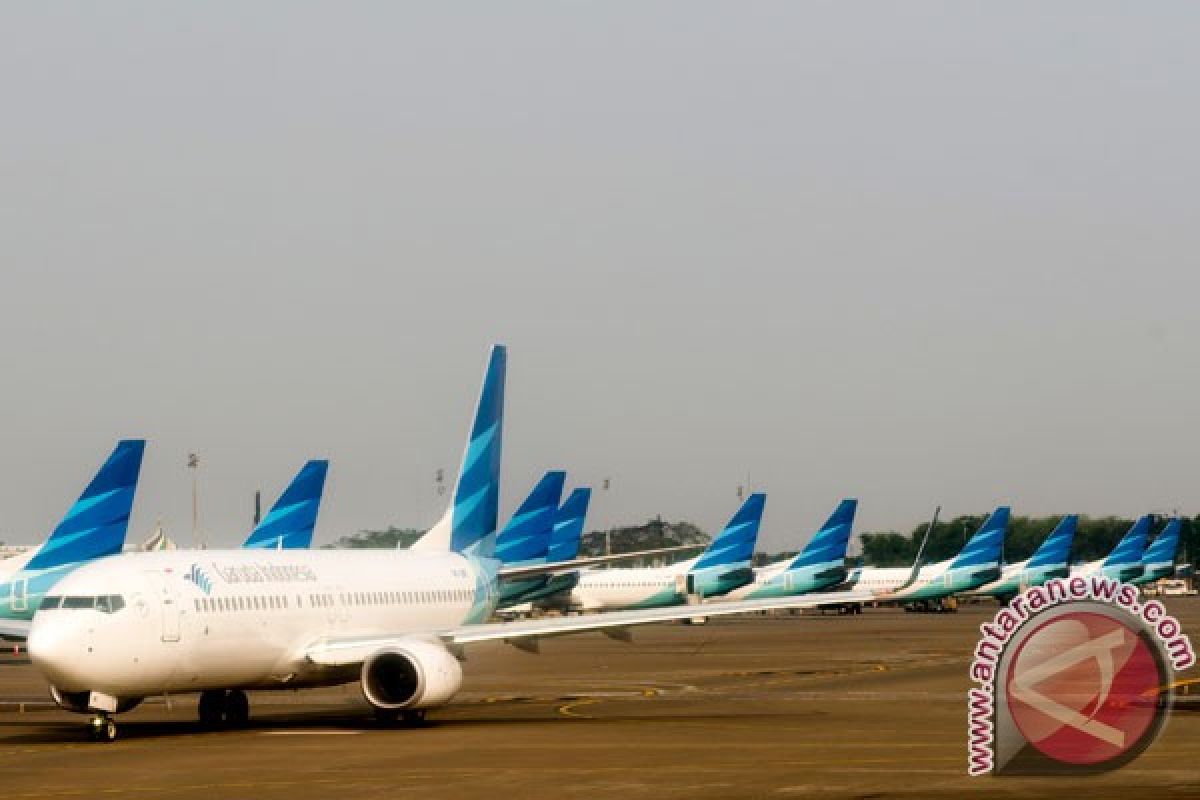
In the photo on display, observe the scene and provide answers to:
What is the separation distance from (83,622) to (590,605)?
95601mm

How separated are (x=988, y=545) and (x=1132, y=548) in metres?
17.9

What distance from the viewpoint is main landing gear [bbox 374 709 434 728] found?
4091 centimetres

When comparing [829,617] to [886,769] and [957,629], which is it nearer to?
[957,629]

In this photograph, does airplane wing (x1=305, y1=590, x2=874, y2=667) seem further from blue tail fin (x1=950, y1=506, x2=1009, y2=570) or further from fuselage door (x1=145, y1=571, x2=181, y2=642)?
blue tail fin (x1=950, y1=506, x2=1009, y2=570)

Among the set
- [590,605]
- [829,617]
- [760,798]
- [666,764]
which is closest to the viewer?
[760,798]

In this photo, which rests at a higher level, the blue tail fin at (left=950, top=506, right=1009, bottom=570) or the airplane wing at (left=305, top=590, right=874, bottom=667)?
the blue tail fin at (left=950, top=506, right=1009, bottom=570)

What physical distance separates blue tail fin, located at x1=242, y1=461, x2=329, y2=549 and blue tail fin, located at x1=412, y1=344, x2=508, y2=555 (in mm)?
23112

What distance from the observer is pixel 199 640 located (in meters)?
38.8

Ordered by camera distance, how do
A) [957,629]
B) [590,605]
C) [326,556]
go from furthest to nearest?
[590,605] < [957,629] < [326,556]

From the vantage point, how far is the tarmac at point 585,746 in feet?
93.0

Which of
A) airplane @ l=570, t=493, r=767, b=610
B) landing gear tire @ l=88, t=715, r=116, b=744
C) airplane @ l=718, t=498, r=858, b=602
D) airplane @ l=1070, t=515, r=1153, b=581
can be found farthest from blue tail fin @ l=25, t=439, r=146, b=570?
airplane @ l=1070, t=515, r=1153, b=581

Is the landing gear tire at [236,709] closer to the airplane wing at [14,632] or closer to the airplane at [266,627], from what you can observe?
the airplane at [266,627]

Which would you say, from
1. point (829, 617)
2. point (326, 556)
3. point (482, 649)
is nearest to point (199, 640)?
point (326, 556)

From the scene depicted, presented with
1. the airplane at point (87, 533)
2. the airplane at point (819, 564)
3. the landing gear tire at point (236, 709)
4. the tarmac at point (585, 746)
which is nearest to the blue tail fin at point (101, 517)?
the airplane at point (87, 533)
